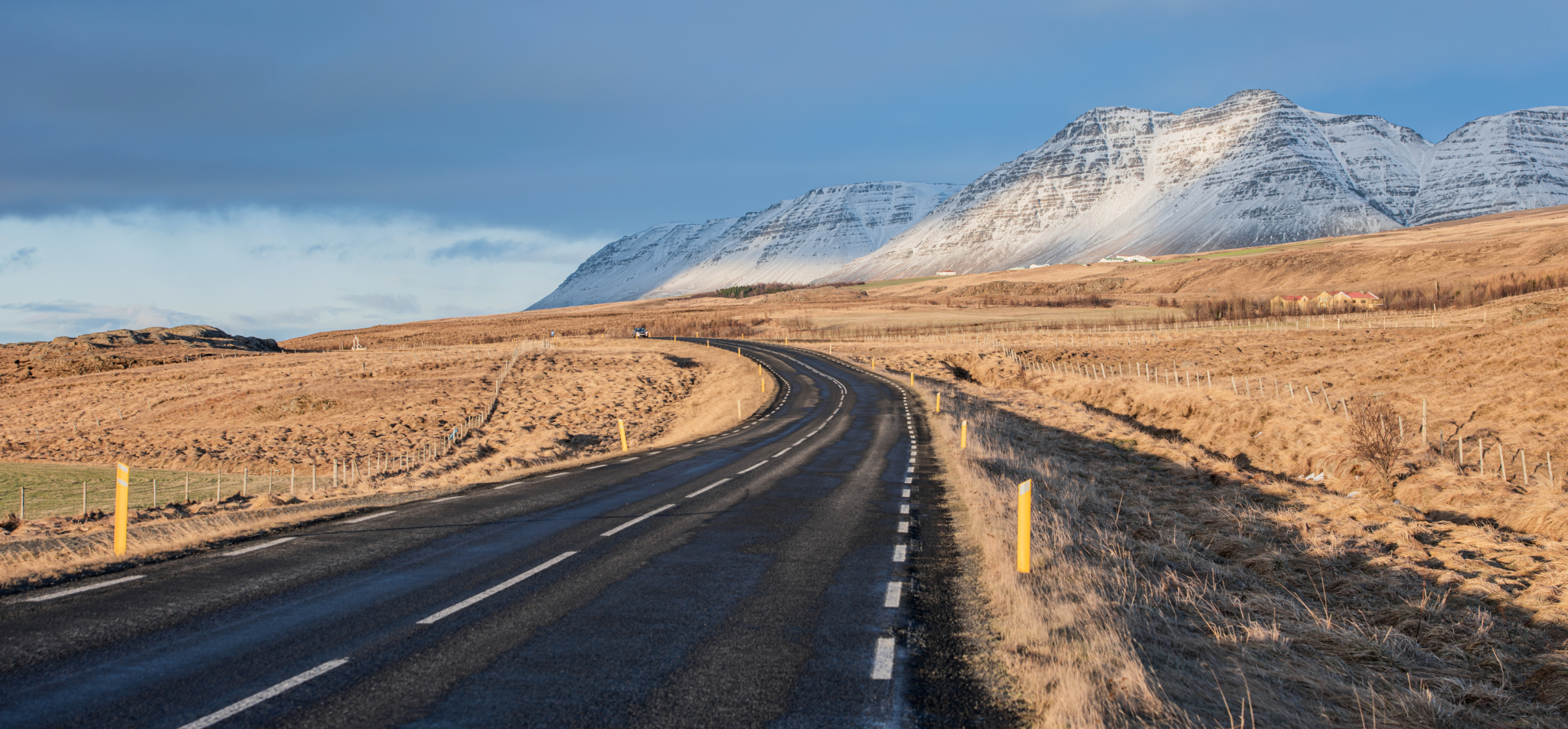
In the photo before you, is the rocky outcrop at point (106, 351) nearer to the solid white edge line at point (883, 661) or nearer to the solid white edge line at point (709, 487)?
the solid white edge line at point (709, 487)

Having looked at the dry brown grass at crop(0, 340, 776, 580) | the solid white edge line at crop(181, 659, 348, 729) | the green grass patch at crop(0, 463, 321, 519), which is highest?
the solid white edge line at crop(181, 659, 348, 729)

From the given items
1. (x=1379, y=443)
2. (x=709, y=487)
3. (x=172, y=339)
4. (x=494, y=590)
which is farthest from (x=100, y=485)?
(x=172, y=339)

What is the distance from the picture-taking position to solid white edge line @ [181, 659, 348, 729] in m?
5.32

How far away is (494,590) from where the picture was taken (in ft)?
28.8

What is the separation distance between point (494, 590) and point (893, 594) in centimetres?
422

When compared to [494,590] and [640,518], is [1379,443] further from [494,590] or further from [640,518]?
[494,590]

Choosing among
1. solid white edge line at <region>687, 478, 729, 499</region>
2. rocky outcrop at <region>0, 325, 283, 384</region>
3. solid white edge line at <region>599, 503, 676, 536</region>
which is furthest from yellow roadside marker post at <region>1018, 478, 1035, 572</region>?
rocky outcrop at <region>0, 325, 283, 384</region>

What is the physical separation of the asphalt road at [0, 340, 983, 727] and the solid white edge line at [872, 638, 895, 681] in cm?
2

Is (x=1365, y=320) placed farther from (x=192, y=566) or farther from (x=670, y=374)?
(x=192, y=566)

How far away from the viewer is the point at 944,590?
9.04 metres

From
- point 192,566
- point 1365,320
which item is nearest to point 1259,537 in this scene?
point 192,566

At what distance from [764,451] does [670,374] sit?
3495 cm

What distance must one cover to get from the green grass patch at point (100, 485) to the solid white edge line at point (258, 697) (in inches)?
835

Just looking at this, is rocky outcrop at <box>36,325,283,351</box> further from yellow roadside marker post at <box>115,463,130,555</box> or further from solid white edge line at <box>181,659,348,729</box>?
solid white edge line at <box>181,659,348,729</box>
